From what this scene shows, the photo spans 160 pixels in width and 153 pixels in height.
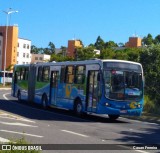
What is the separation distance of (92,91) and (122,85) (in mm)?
1536

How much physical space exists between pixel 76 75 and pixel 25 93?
974 cm

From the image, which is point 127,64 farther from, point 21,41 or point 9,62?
point 21,41

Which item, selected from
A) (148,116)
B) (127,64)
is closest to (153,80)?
(148,116)

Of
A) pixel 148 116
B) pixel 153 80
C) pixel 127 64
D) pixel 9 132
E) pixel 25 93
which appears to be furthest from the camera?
pixel 25 93

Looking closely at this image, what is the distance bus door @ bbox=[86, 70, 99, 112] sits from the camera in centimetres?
2045

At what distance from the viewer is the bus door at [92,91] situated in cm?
2045

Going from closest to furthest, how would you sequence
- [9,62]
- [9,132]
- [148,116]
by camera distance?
1. [9,132]
2. [148,116]
3. [9,62]

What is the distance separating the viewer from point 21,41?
138m

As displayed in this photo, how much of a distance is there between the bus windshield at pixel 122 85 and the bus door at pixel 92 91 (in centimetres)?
65

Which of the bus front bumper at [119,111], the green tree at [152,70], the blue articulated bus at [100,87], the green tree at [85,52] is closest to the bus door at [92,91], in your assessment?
the blue articulated bus at [100,87]

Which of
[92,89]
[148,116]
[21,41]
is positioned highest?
[21,41]

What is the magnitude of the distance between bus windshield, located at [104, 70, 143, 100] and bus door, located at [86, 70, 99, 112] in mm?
651

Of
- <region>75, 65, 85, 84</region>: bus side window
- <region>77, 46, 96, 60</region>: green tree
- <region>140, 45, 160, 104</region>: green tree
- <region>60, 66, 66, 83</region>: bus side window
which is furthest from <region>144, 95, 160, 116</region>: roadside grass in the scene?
<region>77, 46, 96, 60</region>: green tree

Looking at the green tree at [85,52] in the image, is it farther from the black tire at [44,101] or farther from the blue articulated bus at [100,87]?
the blue articulated bus at [100,87]
